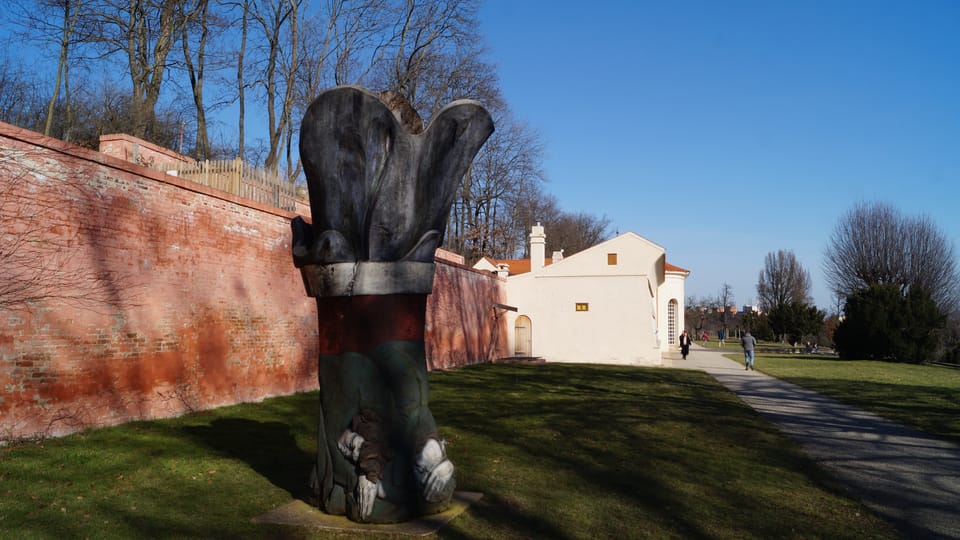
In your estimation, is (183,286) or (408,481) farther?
(183,286)

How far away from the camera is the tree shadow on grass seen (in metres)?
7.25

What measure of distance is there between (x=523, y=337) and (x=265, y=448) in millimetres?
23718

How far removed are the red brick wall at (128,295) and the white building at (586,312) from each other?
18341 millimetres

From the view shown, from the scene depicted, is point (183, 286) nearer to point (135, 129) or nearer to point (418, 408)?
point (418, 408)

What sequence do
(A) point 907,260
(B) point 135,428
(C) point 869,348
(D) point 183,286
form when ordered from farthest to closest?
(A) point 907,260, (C) point 869,348, (D) point 183,286, (B) point 135,428

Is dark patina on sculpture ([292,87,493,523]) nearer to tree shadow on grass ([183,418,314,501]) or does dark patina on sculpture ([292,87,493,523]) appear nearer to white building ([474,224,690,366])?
Answer: tree shadow on grass ([183,418,314,501])

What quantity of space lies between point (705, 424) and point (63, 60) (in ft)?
68.8

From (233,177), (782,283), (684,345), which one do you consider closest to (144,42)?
(233,177)

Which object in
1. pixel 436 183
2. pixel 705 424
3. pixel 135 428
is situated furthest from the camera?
pixel 705 424

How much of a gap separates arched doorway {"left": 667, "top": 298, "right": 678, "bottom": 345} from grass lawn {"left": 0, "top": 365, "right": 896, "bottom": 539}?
3512cm

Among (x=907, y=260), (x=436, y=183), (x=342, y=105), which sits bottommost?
(x=436, y=183)

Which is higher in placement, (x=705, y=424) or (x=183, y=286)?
(x=183, y=286)

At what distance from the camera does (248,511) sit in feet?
19.7

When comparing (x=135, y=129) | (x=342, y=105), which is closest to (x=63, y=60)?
(x=135, y=129)
